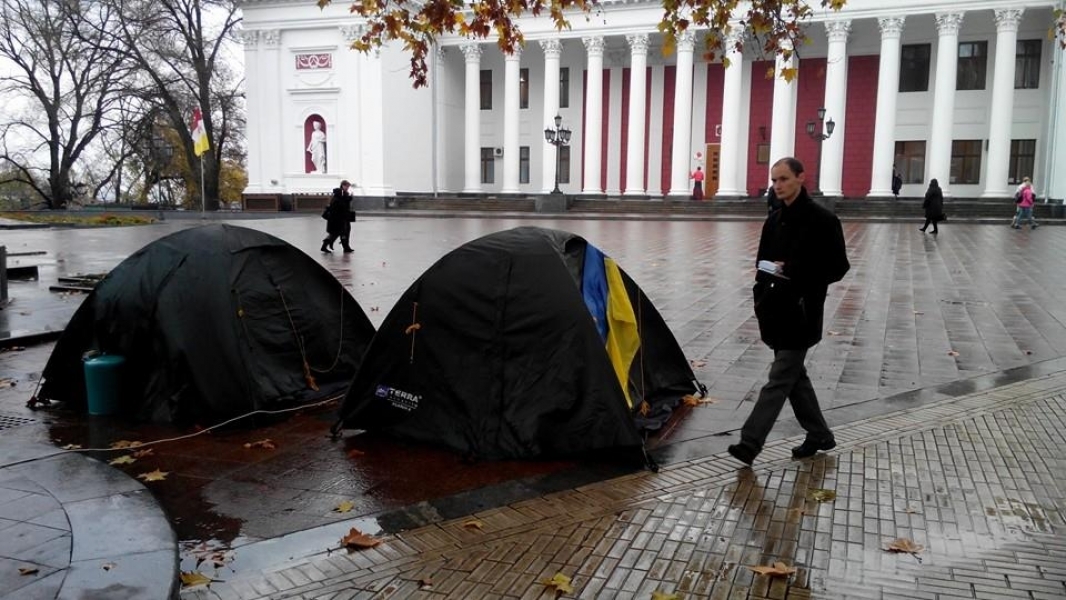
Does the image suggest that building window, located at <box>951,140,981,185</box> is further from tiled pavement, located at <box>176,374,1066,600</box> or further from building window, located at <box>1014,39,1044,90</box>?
tiled pavement, located at <box>176,374,1066,600</box>

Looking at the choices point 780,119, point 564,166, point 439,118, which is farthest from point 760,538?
point 439,118

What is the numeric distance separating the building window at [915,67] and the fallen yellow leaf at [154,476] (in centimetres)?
4604

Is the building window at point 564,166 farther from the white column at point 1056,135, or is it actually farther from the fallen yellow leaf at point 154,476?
the fallen yellow leaf at point 154,476

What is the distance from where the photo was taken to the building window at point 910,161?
43.8 m

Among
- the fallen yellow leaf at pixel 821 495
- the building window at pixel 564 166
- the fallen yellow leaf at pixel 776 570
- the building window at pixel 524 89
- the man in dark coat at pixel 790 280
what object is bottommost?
the fallen yellow leaf at pixel 776 570

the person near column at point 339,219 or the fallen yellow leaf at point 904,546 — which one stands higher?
the person near column at point 339,219

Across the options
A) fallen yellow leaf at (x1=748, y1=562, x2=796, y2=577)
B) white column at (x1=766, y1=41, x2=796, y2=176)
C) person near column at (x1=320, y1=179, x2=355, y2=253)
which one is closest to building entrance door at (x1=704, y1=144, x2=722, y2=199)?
white column at (x1=766, y1=41, x2=796, y2=176)

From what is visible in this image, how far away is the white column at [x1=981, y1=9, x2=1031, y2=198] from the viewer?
38.1m

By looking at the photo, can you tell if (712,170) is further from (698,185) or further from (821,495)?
(821,495)

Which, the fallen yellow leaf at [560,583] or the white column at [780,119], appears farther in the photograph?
the white column at [780,119]

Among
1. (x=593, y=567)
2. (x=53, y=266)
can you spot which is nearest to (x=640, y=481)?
(x=593, y=567)

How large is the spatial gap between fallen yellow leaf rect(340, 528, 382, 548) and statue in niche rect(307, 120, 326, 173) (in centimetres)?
4489

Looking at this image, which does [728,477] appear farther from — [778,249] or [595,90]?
[595,90]

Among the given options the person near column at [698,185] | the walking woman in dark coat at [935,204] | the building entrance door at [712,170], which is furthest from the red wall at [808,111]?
the walking woman in dark coat at [935,204]
